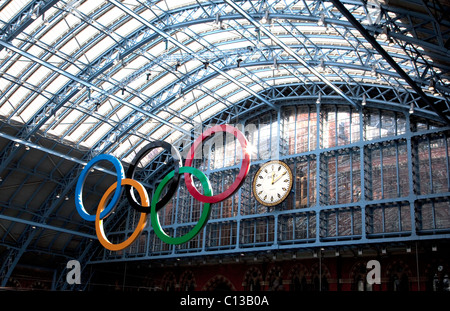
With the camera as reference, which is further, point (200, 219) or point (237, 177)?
point (200, 219)

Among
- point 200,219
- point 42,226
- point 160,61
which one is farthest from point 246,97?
point 42,226

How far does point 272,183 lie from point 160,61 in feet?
36.7

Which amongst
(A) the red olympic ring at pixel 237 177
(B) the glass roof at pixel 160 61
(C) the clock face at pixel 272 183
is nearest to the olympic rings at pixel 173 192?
(A) the red olympic ring at pixel 237 177

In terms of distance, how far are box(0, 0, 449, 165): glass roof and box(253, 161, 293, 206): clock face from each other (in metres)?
4.90

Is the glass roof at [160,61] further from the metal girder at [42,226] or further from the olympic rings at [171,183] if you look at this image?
the olympic rings at [171,183]

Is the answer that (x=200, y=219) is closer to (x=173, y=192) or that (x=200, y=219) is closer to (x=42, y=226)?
(x=173, y=192)

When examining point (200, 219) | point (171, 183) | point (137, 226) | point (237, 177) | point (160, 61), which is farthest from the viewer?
point (160, 61)

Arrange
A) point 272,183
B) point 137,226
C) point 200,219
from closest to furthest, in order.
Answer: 1. point 200,219
2. point 137,226
3. point 272,183

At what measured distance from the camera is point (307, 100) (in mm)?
37000

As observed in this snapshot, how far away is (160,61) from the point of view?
109ft

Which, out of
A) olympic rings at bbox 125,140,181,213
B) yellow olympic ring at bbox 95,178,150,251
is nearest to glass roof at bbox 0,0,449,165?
olympic rings at bbox 125,140,181,213

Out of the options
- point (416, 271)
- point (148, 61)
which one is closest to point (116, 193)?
point (148, 61)

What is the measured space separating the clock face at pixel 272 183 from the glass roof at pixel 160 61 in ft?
16.1
